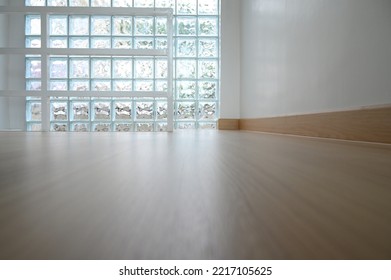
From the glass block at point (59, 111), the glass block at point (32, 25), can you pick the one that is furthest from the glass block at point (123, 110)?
the glass block at point (32, 25)

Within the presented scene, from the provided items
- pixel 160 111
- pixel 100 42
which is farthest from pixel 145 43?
pixel 160 111

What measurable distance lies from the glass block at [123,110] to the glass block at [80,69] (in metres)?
0.52

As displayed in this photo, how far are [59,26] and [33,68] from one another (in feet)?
2.38

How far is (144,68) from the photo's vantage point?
196 inches

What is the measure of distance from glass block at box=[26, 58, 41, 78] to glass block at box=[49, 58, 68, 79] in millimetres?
439

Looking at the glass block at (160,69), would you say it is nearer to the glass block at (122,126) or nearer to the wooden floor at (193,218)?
the glass block at (122,126)

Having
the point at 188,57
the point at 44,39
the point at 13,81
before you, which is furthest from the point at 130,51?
the point at 13,81

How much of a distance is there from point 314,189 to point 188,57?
4.91 metres

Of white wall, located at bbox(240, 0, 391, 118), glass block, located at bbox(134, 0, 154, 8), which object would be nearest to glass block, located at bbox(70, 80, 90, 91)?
glass block, located at bbox(134, 0, 154, 8)

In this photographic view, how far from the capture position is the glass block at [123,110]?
4939mm

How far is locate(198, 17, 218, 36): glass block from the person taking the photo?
513 cm

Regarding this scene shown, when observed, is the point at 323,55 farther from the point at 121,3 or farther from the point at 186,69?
the point at 121,3

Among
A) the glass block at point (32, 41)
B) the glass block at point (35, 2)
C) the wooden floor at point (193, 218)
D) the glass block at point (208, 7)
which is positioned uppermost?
the glass block at point (35, 2)

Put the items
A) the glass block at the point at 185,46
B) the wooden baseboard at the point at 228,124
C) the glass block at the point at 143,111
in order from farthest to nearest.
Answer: the glass block at the point at 185,46 < the glass block at the point at 143,111 < the wooden baseboard at the point at 228,124
